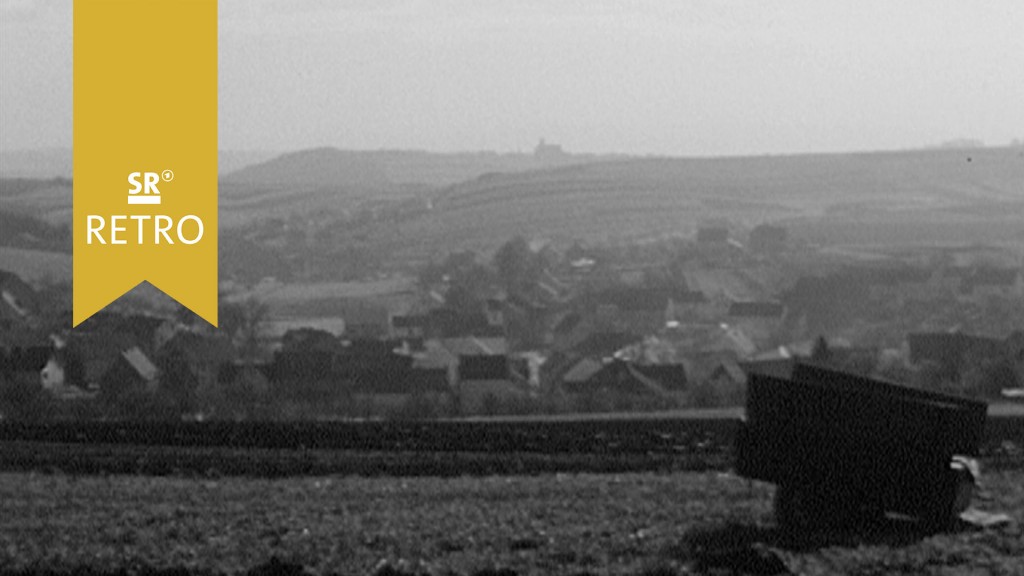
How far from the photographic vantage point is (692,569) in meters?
12.8

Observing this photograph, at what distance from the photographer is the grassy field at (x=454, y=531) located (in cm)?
1311

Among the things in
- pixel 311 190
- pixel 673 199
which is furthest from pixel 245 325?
pixel 311 190

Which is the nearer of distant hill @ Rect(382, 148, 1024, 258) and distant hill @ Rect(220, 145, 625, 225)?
distant hill @ Rect(382, 148, 1024, 258)

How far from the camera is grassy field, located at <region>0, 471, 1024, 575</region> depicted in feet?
43.0

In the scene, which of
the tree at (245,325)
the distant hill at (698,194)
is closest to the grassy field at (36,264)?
the tree at (245,325)

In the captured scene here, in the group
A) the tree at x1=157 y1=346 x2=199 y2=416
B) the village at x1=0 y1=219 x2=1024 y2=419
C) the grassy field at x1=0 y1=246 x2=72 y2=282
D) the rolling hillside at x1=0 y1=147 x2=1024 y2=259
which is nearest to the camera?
the tree at x1=157 y1=346 x2=199 y2=416

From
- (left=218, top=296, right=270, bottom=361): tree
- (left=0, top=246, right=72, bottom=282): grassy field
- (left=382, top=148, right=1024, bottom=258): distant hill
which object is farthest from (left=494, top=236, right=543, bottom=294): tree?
(left=382, top=148, right=1024, bottom=258): distant hill

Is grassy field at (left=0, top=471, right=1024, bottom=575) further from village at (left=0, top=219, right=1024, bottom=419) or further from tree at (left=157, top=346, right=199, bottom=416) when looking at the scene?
tree at (left=157, top=346, right=199, bottom=416)

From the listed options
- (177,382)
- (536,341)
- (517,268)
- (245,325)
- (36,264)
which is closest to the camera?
(177,382)

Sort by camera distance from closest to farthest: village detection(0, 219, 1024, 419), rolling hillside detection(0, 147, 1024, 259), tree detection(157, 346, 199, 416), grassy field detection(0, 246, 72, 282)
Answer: tree detection(157, 346, 199, 416), village detection(0, 219, 1024, 419), grassy field detection(0, 246, 72, 282), rolling hillside detection(0, 147, 1024, 259)

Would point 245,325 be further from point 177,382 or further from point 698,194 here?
point 698,194

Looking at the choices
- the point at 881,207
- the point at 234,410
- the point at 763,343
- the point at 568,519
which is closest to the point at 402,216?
the point at 881,207

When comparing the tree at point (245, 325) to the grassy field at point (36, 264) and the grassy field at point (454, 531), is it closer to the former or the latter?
the grassy field at point (36, 264)

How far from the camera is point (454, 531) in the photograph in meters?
15.0
